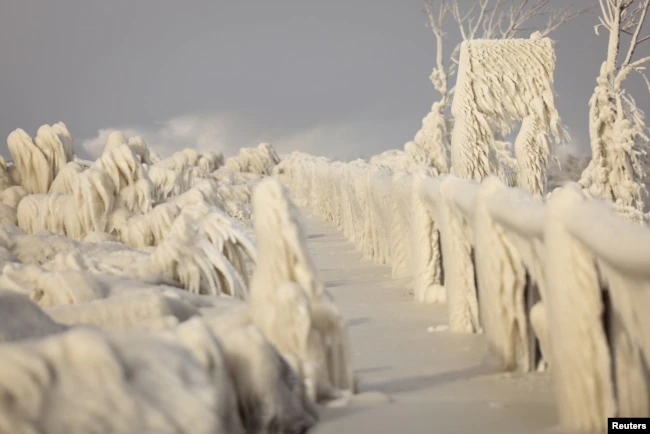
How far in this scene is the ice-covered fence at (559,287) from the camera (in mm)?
3512

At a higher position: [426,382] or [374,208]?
[374,208]

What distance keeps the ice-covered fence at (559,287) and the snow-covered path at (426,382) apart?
0.24 meters

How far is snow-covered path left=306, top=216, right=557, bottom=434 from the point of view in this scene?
391cm

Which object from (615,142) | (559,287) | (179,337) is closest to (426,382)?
(559,287)

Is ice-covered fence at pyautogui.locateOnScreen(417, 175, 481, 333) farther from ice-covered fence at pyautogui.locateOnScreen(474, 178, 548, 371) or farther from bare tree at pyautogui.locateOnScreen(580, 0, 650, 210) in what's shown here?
bare tree at pyautogui.locateOnScreen(580, 0, 650, 210)

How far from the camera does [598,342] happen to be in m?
3.86

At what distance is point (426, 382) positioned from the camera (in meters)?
Answer: 5.22

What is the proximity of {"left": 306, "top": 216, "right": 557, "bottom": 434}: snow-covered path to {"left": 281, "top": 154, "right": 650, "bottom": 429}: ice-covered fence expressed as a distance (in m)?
0.24

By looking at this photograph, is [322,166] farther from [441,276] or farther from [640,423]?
[640,423]

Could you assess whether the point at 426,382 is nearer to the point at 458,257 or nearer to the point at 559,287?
the point at 559,287

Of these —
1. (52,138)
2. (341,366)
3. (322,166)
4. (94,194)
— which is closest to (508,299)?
(341,366)

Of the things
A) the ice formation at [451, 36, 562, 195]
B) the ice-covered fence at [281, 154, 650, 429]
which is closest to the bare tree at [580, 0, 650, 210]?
the ice formation at [451, 36, 562, 195]

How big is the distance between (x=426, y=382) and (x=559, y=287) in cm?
148

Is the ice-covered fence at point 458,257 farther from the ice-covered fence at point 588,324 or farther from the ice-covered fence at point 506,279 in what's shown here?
the ice-covered fence at point 588,324
